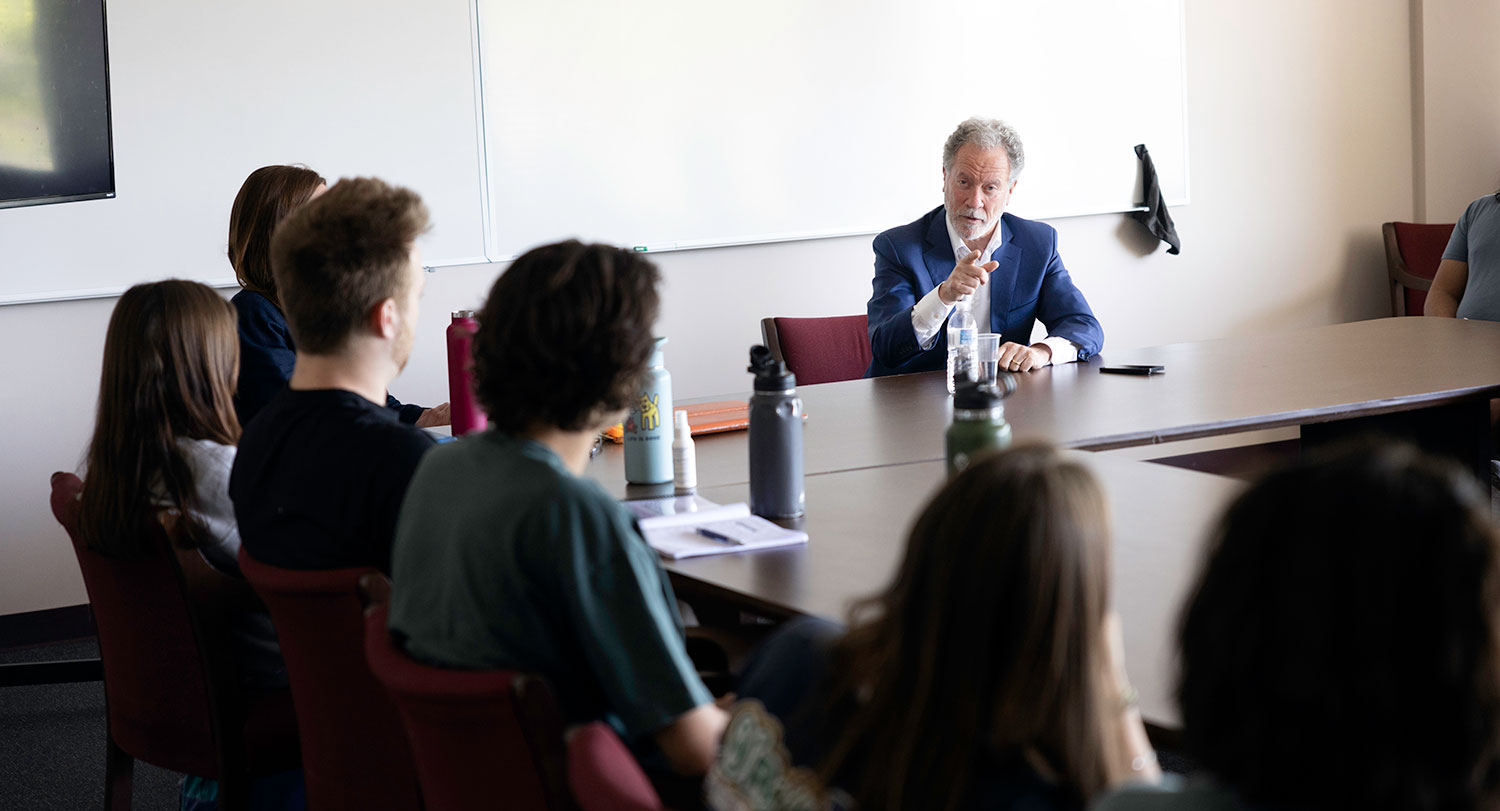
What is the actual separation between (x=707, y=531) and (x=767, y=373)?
25 cm

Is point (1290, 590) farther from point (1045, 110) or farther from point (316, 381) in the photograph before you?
point (1045, 110)

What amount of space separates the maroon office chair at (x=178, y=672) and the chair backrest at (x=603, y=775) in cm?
112

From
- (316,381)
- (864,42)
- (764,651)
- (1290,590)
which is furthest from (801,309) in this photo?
(1290,590)

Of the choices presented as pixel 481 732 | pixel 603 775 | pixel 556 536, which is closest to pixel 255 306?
pixel 556 536

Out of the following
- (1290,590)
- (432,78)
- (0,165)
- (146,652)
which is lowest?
(146,652)

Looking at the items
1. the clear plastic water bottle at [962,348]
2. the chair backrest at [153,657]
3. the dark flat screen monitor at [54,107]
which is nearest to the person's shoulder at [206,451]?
the chair backrest at [153,657]

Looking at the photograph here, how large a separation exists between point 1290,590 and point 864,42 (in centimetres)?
432

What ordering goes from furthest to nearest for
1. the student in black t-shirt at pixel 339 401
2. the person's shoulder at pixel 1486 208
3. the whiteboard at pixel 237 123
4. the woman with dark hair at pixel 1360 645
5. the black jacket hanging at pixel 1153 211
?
the black jacket hanging at pixel 1153 211 → the person's shoulder at pixel 1486 208 → the whiteboard at pixel 237 123 → the student in black t-shirt at pixel 339 401 → the woman with dark hair at pixel 1360 645

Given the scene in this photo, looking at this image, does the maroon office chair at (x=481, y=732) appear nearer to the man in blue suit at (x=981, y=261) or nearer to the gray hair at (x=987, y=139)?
the man in blue suit at (x=981, y=261)

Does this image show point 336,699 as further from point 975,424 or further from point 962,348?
point 962,348

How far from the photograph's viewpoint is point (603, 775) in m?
0.98

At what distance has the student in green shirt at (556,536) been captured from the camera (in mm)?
1286

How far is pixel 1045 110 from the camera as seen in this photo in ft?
16.8

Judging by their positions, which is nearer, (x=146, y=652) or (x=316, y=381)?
(x=316, y=381)
